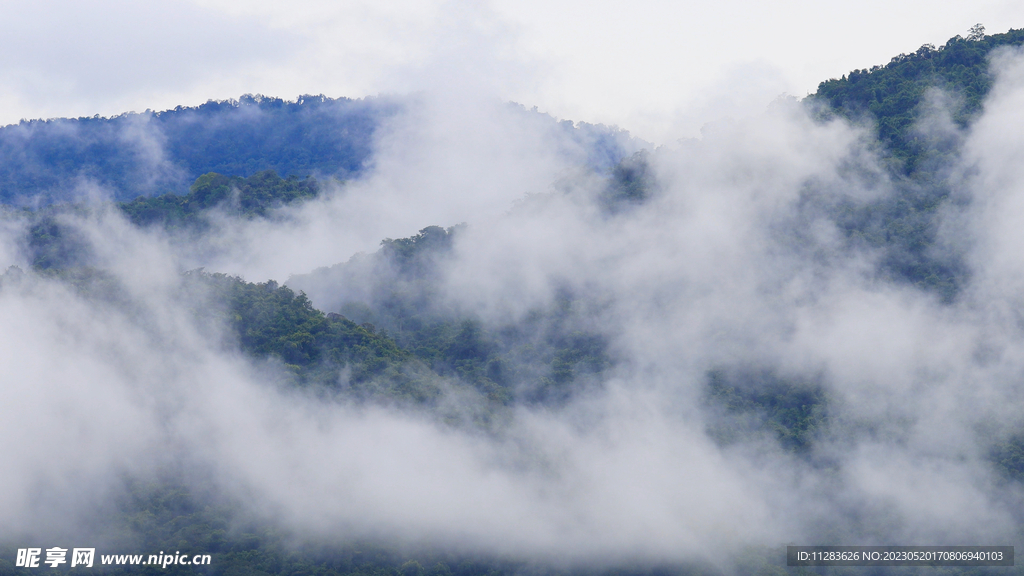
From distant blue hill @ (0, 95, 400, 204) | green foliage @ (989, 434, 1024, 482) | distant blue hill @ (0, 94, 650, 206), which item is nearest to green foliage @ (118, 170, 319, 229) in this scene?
distant blue hill @ (0, 95, 400, 204)

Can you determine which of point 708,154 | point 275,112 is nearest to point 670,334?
point 708,154

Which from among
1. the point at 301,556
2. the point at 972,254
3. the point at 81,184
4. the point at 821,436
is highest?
the point at 81,184

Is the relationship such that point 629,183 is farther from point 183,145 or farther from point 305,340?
point 183,145

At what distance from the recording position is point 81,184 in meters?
55.5

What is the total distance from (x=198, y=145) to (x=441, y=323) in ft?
128

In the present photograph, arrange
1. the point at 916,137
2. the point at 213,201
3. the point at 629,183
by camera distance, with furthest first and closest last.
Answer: the point at 213,201, the point at 629,183, the point at 916,137

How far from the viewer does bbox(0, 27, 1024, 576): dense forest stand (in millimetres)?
19234

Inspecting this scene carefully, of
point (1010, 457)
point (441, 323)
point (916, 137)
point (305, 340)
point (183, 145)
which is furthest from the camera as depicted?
Answer: point (183, 145)

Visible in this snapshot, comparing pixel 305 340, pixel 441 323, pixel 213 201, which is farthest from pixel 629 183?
pixel 213 201

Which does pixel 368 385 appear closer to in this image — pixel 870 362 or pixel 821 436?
pixel 821 436

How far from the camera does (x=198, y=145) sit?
62750 mm

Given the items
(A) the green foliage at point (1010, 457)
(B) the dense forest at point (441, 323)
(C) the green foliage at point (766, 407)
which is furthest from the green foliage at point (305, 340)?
(A) the green foliage at point (1010, 457)

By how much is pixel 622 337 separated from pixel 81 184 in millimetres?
39481

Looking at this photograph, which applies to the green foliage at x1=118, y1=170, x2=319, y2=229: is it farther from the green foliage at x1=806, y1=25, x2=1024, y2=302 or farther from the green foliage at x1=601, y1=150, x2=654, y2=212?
the green foliage at x1=806, y1=25, x2=1024, y2=302
